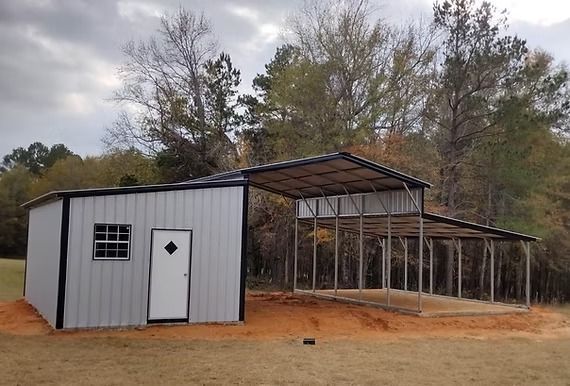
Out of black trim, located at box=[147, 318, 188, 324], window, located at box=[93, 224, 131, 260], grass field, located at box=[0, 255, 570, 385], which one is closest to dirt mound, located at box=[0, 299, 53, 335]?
grass field, located at box=[0, 255, 570, 385]

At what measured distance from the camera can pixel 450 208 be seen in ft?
68.6

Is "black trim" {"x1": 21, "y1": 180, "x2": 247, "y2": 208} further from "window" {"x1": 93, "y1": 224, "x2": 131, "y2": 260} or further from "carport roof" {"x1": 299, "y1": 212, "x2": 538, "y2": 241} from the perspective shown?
"carport roof" {"x1": 299, "y1": 212, "x2": 538, "y2": 241}

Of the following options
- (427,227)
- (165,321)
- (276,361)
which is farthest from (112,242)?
(427,227)

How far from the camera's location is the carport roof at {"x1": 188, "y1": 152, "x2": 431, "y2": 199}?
12516 mm

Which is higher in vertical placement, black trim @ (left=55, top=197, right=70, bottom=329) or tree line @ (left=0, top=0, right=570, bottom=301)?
tree line @ (left=0, top=0, right=570, bottom=301)

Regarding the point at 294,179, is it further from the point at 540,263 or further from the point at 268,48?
the point at 268,48

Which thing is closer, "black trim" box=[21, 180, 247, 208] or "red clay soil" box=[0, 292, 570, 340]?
"black trim" box=[21, 180, 247, 208]

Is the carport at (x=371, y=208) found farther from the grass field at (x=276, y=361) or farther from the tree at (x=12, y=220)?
the tree at (x=12, y=220)

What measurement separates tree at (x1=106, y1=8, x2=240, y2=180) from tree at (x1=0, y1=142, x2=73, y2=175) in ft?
94.7

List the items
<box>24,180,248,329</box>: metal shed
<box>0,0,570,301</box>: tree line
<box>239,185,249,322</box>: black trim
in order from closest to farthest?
1. <box>24,180,248,329</box>: metal shed
2. <box>239,185,249,322</box>: black trim
3. <box>0,0,570,301</box>: tree line

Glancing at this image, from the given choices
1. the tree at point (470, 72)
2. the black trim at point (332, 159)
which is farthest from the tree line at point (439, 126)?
the black trim at point (332, 159)

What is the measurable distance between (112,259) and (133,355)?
2680 millimetres

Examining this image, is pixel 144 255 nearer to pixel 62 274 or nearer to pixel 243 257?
pixel 62 274

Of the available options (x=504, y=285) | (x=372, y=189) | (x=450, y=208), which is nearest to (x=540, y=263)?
(x=504, y=285)
